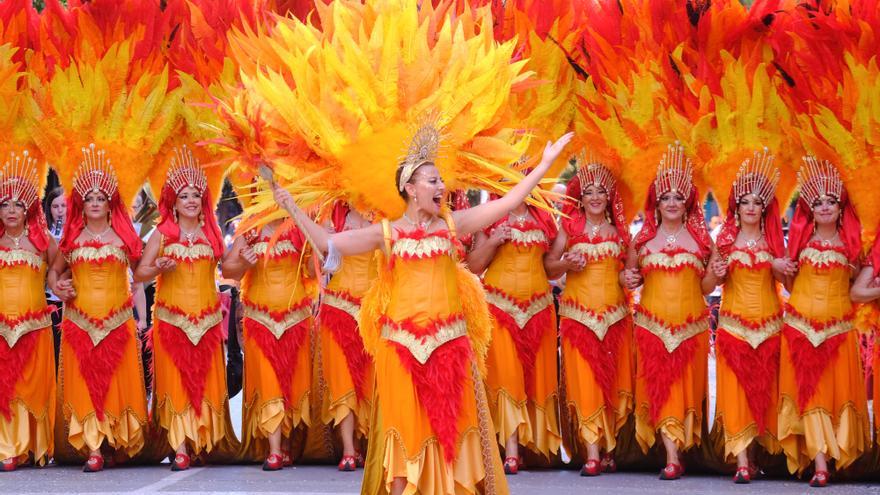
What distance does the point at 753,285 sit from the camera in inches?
340

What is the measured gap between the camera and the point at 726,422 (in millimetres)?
8766

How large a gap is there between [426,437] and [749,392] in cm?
258

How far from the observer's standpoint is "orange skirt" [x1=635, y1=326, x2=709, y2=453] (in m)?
8.81

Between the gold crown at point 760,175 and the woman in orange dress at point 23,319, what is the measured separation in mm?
4259

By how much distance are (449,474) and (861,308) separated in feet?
10.2

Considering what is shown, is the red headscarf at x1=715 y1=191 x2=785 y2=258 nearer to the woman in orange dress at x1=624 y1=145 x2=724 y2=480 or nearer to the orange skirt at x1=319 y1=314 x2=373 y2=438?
the woman in orange dress at x1=624 y1=145 x2=724 y2=480

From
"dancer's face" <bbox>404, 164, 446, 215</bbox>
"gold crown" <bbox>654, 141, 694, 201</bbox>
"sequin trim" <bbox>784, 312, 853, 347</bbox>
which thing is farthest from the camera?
"gold crown" <bbox>654, 141, 694, 201</bbox>

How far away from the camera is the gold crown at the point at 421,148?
6.95 metres

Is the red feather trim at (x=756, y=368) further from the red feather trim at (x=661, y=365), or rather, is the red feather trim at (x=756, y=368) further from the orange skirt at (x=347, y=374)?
the orange skirt at (x=347, y=374)

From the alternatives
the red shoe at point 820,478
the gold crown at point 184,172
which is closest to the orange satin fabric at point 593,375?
the red shoe at point 820,478

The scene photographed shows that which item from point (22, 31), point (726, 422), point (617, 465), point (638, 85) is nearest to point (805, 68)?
point (638, 85)

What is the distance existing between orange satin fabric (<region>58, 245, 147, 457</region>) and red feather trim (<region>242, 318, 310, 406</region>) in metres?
0.77

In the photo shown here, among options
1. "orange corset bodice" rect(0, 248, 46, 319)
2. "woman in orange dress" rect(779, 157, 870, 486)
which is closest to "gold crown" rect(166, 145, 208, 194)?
"orange corset bodice" rect(0, 248, 46, 319)

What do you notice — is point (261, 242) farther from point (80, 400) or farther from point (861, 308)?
point (861, 308)
